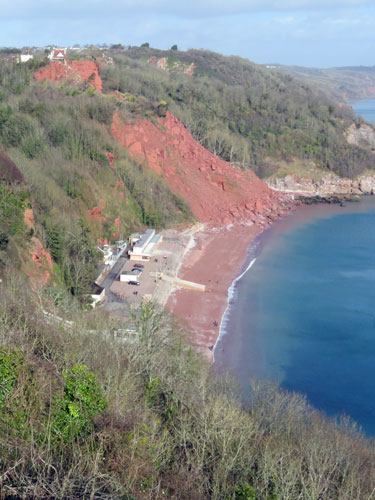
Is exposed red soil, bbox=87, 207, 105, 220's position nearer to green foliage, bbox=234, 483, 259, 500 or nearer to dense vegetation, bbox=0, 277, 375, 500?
dense vegetation, bbox=0, 277, 375, 500

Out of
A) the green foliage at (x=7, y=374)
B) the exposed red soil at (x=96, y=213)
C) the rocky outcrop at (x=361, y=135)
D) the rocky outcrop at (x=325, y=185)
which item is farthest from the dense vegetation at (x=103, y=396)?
the rocky outcrop at (x=361, y=135)

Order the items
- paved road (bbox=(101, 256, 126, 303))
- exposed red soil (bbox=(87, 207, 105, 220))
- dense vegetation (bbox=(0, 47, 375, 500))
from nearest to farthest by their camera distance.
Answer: dense vegetation (bbox=(0, 47, 375, 500)) < paved road (bbox=(101, 256, 126, 303)) < exposed red soil (bbox=(87, 207, 105, 220))

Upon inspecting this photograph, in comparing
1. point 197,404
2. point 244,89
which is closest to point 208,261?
point 197,404

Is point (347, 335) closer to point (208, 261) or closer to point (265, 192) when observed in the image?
point (208, 261)

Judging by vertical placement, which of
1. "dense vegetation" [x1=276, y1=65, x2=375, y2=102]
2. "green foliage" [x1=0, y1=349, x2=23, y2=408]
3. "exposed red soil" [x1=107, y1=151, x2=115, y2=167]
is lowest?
"green foliage" [x1=0, y1=349, x2=23, y2=408]

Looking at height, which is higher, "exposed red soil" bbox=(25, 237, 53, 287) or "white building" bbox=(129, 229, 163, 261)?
"exposed red soil" bbox=(25, 237, 53, 287)

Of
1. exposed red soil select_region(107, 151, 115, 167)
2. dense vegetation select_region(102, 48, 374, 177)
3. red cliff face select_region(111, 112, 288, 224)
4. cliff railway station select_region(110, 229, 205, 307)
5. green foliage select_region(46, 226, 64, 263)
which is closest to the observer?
green foliage select_region(46, 226, 64, 263)

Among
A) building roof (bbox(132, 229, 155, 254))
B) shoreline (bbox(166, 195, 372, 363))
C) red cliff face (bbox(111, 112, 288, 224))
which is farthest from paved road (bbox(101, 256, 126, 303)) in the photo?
red cliff face (bbox(111, 112, 288, 224))

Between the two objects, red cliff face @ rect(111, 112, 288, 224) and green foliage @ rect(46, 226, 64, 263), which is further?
red cliff face @ rect(111, 112, 288, 224)
